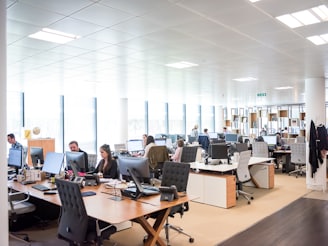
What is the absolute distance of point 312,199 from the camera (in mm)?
6129

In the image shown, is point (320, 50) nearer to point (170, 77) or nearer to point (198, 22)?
point (198, 22)

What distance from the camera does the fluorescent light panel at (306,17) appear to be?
3.23 m

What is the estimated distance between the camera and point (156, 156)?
7.22m

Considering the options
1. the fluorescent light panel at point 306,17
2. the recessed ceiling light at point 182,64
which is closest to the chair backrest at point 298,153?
the recessed ceiling light at point 182,64

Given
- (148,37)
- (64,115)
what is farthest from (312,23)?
(64,115)

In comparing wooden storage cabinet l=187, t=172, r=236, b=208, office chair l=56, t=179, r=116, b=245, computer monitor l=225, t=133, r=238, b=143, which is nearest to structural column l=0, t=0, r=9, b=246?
office chair l=56, t=179, r=116, b=245

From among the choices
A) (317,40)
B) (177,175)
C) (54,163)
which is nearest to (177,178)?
(177,175)

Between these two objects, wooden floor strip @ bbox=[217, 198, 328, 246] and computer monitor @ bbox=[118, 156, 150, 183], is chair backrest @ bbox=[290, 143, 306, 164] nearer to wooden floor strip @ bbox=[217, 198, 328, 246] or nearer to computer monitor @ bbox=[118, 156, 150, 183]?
wooden floor strip @ bbox=[217, 198, 328, 246]

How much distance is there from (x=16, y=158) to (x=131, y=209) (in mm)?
3230

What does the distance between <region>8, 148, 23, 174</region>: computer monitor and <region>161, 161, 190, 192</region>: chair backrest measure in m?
2.76

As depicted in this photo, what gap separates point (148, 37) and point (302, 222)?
12.4ft

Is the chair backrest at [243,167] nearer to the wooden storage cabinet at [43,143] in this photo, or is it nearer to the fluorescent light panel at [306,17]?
the fluorescent light panel at [306,17]

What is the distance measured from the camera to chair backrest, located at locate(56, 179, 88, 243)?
9.15 feet

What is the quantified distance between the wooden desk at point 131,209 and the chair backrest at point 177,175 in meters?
0.39
